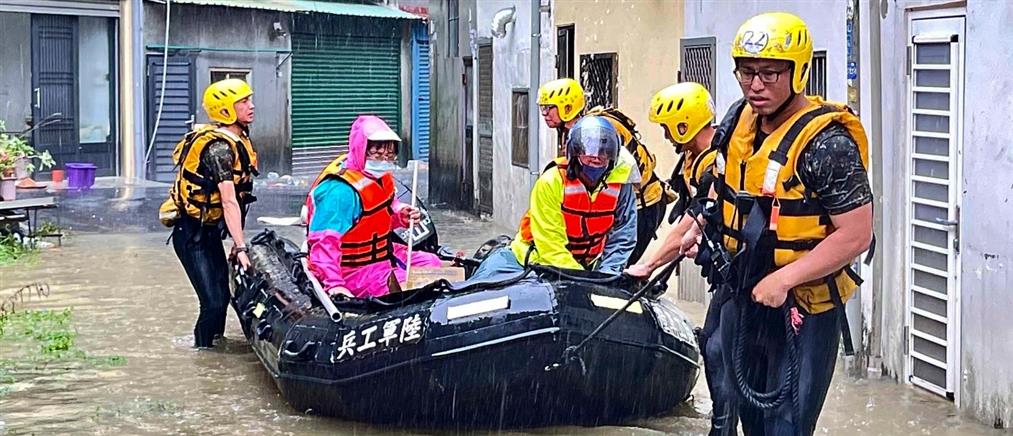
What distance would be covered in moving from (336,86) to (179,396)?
18.5 meters

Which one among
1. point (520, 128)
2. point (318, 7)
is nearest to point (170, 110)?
point (318, 7)

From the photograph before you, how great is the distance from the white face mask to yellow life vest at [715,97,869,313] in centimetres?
314

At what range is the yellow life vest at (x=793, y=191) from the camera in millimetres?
4660

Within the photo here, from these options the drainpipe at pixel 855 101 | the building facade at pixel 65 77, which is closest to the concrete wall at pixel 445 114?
the building facade at pixel 65 77

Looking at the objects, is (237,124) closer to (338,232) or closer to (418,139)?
(338,232)

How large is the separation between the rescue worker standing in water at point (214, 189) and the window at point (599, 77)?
4557 mm

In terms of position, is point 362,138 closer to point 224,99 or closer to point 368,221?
point 368,221

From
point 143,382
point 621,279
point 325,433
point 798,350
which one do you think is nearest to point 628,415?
point 621,279

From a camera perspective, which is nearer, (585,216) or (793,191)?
(793,191)

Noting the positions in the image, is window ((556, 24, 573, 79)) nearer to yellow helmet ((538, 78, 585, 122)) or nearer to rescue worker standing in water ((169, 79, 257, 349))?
yellow helmet ((538, 78, 585, 122))

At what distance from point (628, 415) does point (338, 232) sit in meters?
1.77

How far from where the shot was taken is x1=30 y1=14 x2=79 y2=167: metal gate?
70.4 ft

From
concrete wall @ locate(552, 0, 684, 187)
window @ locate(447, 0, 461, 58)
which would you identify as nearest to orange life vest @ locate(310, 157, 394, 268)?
concrete wall @ locate(552, 0, 684, 187)

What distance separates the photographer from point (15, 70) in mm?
21203
